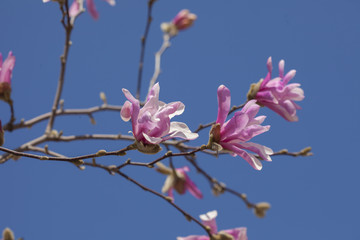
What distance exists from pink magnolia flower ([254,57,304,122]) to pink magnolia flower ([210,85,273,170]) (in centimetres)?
27

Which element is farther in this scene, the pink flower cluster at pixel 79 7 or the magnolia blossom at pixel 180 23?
the magnolia blossom at pixel 180 23

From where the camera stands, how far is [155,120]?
837mm

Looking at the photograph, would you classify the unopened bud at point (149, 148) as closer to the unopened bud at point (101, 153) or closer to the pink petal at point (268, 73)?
the unopened bud at point (101, 153)

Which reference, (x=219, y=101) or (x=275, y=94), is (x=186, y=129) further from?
(x=275, y=94)

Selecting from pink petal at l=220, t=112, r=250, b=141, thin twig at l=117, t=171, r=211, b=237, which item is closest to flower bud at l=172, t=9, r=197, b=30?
thin twig at l=117, t=171, r=211, b=237

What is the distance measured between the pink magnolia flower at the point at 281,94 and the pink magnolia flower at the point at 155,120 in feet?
1.39

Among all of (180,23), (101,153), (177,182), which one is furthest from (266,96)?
(180,23)

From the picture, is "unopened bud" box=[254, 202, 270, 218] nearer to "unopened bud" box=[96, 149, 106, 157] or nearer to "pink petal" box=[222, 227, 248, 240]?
"pink petal" box=[222, 227, 248, 240]

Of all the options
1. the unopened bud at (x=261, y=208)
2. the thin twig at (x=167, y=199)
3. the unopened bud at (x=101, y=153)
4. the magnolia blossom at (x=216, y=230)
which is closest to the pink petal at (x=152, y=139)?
the unopened bud at (x=101, y=153)

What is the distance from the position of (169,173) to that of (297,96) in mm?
787

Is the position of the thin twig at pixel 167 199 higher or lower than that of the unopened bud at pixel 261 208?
higher

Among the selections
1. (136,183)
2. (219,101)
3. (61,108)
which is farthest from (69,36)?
(219,101)

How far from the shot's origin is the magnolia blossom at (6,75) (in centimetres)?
116

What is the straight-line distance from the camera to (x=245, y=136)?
91 centimetres
